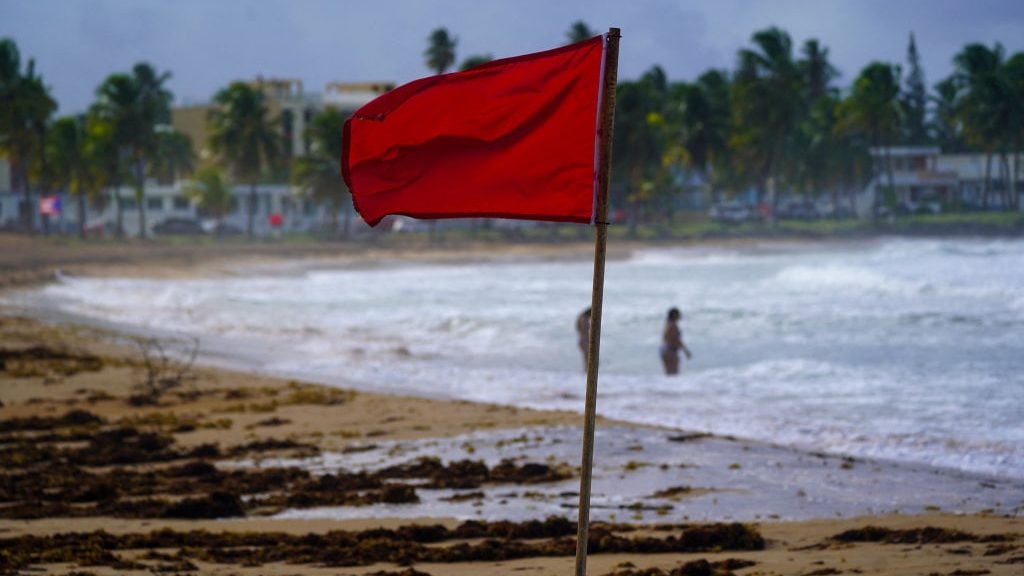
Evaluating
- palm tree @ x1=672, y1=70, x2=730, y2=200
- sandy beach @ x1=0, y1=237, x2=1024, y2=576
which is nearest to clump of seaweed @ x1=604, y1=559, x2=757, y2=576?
sandy beach @ x1=0, y1=237, x2=1024, y2=576

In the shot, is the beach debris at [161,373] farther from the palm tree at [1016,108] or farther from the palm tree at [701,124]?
the palm tree at [1016,108]

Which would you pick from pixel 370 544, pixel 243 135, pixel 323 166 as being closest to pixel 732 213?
pixel 323 166

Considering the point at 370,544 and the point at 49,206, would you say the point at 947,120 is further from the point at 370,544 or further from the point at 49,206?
the point at 370,544

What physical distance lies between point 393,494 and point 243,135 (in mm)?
74473

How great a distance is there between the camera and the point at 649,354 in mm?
24438

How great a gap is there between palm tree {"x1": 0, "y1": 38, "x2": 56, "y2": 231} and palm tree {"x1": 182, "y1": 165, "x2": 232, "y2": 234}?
360 inches

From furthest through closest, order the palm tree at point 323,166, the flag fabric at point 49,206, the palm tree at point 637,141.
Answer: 1. the palm tree at point 637,141
2. the palm tree at point 323,166
3. the flag fabric at point 49,206

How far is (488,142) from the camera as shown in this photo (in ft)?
19.6

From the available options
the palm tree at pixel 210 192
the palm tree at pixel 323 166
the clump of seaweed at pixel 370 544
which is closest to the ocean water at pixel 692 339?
the clump of seaweed at pixel 370 544

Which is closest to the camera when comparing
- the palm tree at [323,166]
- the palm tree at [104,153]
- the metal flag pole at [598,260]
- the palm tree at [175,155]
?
the metal flag pole at [598,260]

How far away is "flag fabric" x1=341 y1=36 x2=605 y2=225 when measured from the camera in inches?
227

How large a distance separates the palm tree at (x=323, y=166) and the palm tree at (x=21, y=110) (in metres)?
15.7

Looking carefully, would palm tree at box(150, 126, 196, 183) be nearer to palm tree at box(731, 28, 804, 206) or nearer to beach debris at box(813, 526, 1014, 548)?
palm tree at box(731, 28, 804, 206)

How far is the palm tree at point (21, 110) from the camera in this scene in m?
81.6
